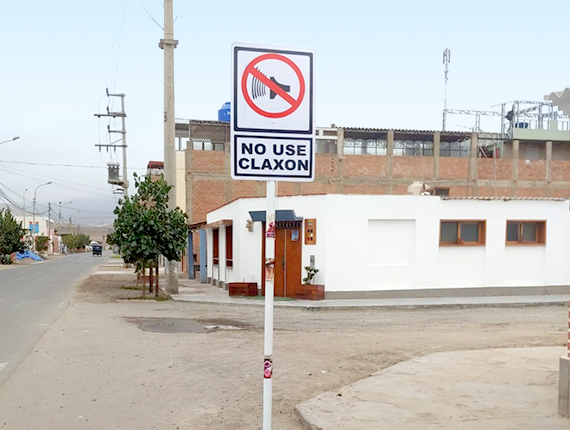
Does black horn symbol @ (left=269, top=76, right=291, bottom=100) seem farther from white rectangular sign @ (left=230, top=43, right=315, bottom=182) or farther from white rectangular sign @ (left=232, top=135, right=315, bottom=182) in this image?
white rectangular sign @ (left=232, top=135, right=315, bottom=182)

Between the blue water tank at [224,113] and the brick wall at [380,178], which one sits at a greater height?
the blue water tank at [224,113]

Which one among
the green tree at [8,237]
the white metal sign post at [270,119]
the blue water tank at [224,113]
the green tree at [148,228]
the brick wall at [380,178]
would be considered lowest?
the green tree at [8,237]

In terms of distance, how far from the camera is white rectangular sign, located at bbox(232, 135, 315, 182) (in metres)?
4.27

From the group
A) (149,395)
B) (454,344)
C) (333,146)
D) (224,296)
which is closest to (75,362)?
(149,395)

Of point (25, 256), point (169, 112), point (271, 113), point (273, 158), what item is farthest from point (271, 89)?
point (25, 256)

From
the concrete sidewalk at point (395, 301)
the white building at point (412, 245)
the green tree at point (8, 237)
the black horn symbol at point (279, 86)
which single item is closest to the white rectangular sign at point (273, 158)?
the black horn symbol at point (279, 86)

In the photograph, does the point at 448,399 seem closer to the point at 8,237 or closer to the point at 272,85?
the point at 272,85

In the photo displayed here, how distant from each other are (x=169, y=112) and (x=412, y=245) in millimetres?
9521

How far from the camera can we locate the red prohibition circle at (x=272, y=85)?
426cm

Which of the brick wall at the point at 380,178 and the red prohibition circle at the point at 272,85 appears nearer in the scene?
the red prohibition circle at the point at 272,85

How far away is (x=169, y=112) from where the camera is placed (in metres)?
21.6

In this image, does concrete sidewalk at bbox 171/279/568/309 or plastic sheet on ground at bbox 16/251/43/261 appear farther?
plastic sheet on ground at bbox 16/251/43/261

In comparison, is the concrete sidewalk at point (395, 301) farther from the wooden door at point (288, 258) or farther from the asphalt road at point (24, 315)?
the asphalt road at point (24, 315)

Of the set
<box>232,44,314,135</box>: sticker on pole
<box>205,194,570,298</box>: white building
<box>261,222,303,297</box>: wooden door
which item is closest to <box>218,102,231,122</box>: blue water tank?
<box>205,194,570,298</box>: white building
